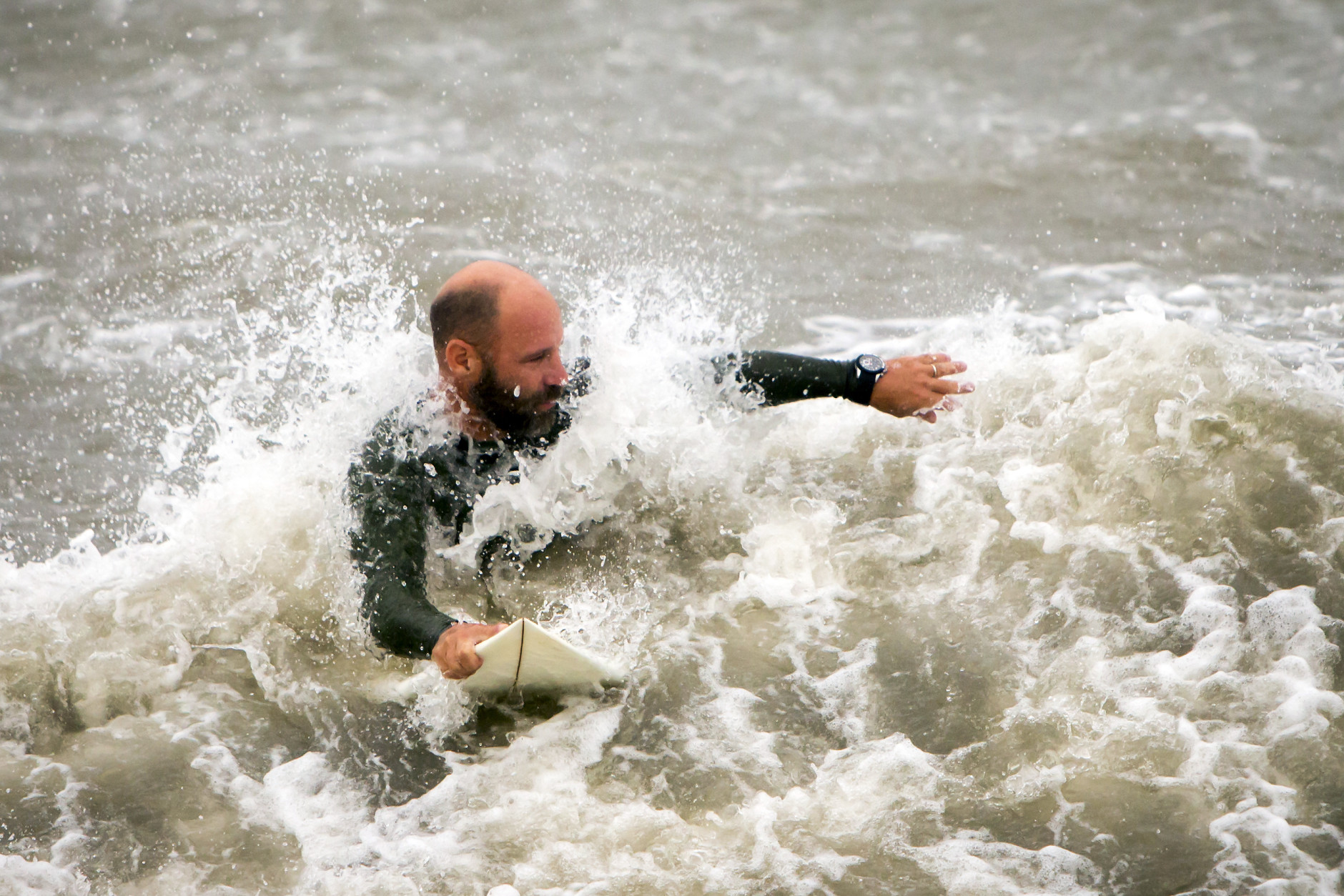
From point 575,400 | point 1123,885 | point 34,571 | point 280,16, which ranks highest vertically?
point 280,16

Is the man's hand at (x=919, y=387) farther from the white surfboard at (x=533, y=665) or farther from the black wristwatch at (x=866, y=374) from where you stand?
the white surfboard at (x=533, y=665)

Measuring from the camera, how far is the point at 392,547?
10.3 ft

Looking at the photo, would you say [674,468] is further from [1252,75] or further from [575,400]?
[1252,75]

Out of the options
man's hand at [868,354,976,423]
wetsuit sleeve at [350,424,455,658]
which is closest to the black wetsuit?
wetsuit sleeve at [350,424,455,658]

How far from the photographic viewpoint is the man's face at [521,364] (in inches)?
128

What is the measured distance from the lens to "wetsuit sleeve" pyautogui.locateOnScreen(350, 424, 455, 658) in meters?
2.96

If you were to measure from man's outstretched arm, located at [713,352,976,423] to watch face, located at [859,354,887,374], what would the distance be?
0.02m

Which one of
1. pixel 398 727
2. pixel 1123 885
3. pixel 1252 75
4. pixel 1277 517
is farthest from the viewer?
pixel 1252 75

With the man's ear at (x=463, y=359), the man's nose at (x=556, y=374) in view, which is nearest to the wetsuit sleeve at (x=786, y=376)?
the man's nose at (x=556, y=374)

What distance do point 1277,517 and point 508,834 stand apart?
2.43m

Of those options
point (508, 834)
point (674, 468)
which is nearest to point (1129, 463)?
Result: point (674, 468)

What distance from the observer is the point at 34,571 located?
146 inches

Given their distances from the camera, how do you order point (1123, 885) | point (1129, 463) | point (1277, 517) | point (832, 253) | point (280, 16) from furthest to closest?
point (280, 16) → point (832, 253) → point (1129, 463) → point (1277, 517) → point (1123, 885)

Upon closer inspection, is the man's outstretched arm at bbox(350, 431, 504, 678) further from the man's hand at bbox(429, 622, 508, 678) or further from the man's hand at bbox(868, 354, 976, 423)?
the man's hand at bbox(868, 354, 976, 423)
